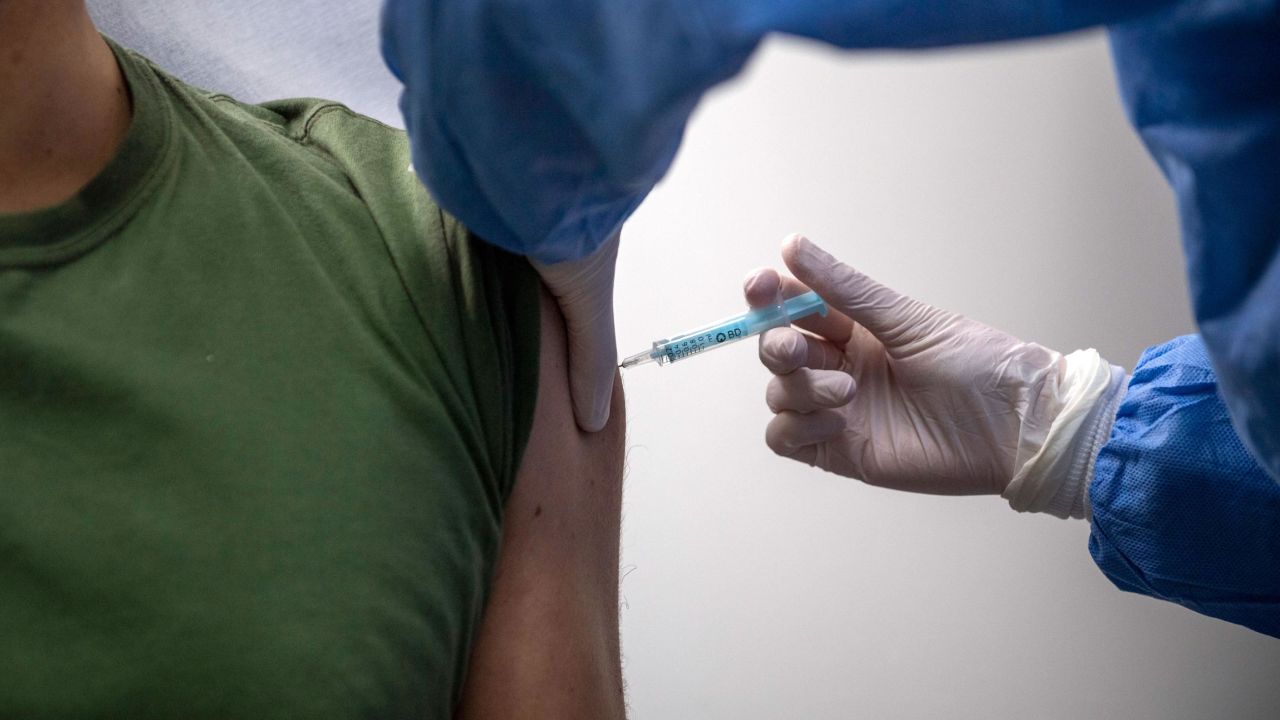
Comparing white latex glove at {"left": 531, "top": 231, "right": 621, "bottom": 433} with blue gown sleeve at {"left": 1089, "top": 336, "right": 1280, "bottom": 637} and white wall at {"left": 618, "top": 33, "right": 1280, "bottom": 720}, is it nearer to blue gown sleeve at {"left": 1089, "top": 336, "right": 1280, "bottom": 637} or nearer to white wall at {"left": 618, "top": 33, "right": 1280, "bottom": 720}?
blue gown sleeve at {"left": 1089, "top": 336, "right": 1280, "bottom": 637}

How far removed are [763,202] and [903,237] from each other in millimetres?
279

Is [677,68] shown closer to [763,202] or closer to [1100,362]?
[1100,362]

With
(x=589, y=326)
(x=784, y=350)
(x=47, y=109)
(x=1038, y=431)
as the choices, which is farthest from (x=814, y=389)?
(x=47, y=109)

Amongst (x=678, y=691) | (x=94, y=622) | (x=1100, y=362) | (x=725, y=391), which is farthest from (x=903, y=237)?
(x=94, y=622)

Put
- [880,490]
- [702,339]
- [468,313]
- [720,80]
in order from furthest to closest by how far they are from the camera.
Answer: [880,490] → [702,339] → [468,313] → [720,80]

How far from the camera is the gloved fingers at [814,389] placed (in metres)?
1.24

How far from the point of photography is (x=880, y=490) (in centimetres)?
181

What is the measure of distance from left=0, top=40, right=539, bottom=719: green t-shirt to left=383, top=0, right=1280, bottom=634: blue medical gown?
15 centimetres

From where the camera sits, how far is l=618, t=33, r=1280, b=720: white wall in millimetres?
1717

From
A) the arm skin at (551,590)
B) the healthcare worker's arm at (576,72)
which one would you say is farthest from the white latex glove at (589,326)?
the healthcare worker's arm at (576,72)

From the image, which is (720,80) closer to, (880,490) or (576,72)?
(576,72)

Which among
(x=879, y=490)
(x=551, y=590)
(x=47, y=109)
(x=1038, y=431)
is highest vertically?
→ (x=47, y=109)

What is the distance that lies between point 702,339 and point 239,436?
2.11 feet

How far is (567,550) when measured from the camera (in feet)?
2.98
